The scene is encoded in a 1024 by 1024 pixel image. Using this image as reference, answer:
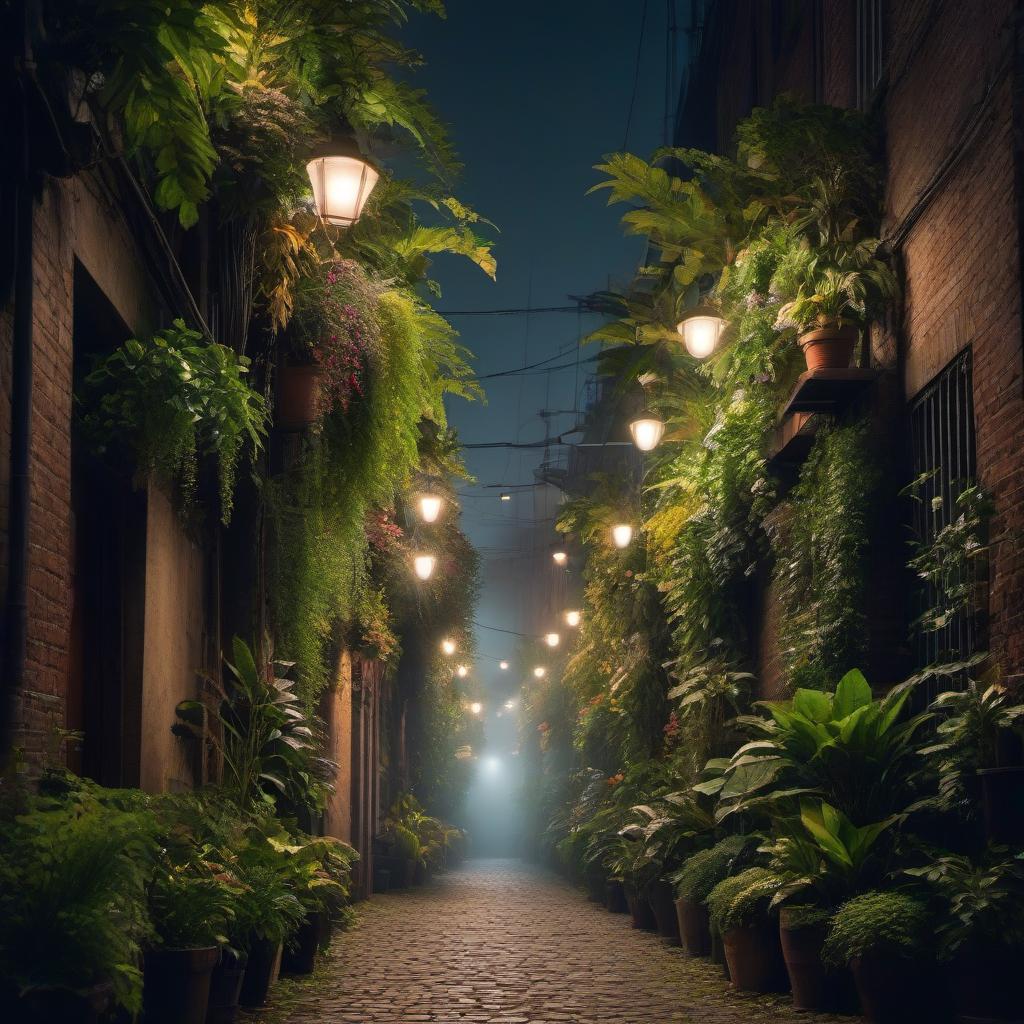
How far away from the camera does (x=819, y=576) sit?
1007cm

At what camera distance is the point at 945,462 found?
28.7ft

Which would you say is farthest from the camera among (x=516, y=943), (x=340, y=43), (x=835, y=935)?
(x=516, y=943)

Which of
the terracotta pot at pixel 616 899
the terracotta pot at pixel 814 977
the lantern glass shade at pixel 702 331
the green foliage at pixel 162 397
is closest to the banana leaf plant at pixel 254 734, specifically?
the green foliage at pixel 162 397

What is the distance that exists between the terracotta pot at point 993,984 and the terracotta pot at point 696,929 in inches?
191

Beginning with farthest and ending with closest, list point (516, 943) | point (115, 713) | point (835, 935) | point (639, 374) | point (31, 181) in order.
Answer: point (639, 374), point (516, 943), point (115, 713), point (835, 935), point (31, 181)

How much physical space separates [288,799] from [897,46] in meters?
7.00

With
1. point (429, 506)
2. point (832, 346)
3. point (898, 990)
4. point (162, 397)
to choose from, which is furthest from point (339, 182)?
point (429, 506)

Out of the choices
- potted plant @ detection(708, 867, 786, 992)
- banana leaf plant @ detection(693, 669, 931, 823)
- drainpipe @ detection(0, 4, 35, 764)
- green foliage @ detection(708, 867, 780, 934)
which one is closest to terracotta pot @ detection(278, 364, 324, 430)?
banana leaf plant @ detection(693, 669, 931, 823)

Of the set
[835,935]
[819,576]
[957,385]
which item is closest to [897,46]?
[957,385]

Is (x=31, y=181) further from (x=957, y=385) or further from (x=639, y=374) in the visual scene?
(x=639, y=374)

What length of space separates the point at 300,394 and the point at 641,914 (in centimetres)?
655

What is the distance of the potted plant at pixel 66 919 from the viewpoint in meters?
4.73

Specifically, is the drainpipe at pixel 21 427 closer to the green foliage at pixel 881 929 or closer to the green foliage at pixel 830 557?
the green foliage at pixel 881 929

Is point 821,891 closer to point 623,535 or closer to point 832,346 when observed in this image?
point 832,346
